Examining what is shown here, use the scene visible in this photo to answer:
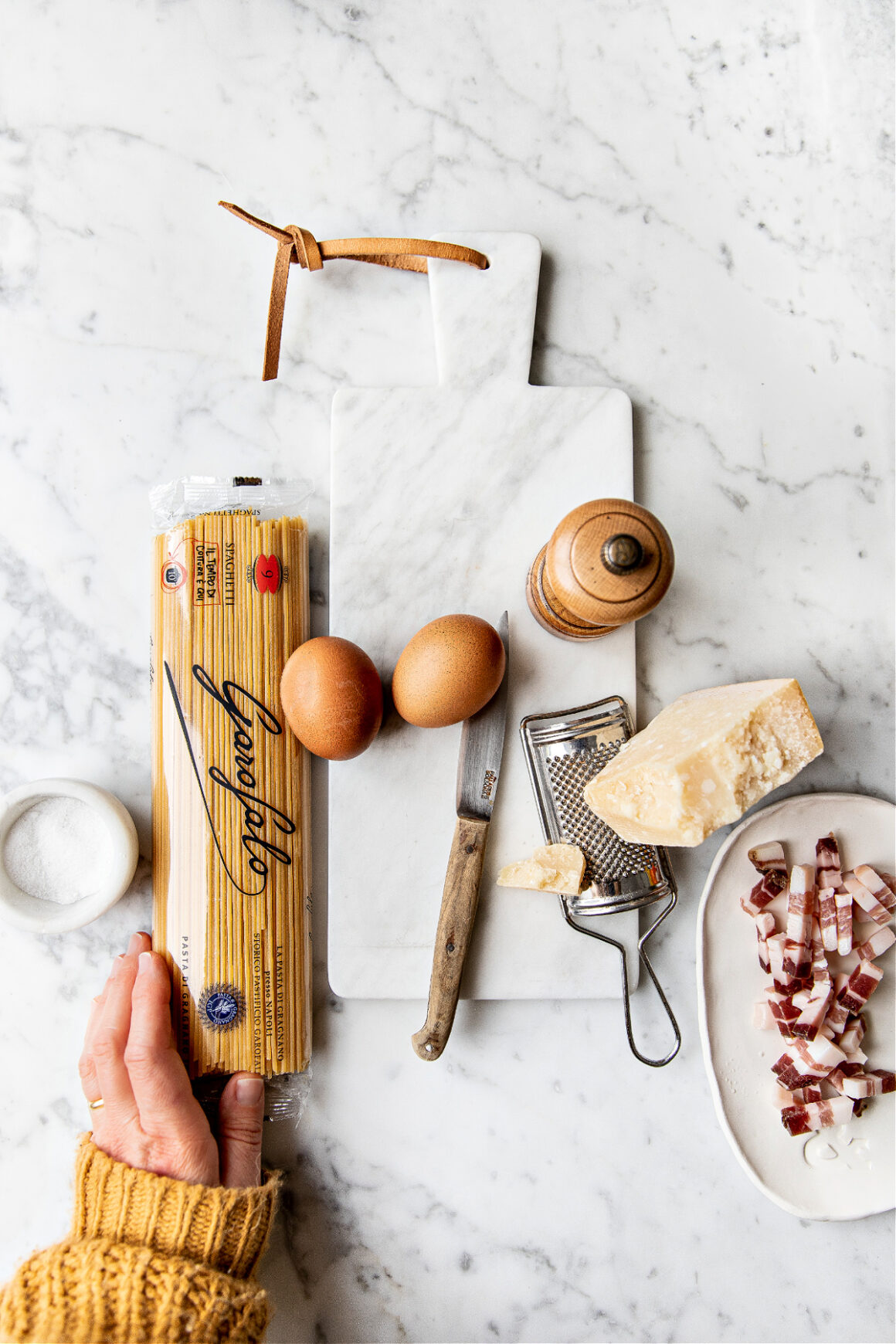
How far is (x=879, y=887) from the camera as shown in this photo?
1017 millimetres

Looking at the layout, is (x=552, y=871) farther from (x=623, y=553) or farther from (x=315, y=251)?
(x=315, y=251)

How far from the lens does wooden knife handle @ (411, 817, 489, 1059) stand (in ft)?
3.23

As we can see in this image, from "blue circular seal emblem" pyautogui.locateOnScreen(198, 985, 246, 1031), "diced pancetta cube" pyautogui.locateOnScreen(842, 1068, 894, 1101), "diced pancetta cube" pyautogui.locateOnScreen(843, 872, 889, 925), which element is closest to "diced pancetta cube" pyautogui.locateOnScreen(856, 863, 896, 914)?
"diced pancetta cube" pyautogui.locateOnScreen(843, 872, 889, 925)

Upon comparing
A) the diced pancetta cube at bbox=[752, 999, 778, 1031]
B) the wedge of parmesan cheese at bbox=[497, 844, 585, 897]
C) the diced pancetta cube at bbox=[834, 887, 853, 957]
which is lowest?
the diced pancetta cube at bbox=[752, 999, 778, 1031]

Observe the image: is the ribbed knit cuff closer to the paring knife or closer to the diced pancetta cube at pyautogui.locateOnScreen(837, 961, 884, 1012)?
the paring knife

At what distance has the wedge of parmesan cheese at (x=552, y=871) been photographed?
38.7 inches

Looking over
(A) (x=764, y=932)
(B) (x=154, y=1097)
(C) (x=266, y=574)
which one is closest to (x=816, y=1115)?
(A) (x=764, y=932)

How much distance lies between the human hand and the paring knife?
0.24 meters

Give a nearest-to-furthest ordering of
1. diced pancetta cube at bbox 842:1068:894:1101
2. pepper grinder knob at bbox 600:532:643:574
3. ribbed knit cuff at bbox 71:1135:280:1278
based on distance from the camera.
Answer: pepper grinder knob at bbox 600:532:643:574 → ribbed knit cuff at bbox 71:1135:280:1278 → diced pancetta cube at bbox 842:1068:894:1101

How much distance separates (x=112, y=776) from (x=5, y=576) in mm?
307

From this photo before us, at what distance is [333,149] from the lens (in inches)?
42.0

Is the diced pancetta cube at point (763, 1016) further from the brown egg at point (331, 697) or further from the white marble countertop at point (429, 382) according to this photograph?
the brown egg at point (331, 697)

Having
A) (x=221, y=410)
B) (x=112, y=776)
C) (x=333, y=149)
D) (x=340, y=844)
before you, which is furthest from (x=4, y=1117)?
(x=333, y=149)

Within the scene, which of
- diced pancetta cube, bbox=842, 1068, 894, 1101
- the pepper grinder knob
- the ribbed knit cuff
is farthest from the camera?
diced pancetta cube, bbox=842, 1068, 894, 1101
